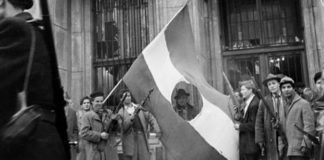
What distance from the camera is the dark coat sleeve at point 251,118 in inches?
281

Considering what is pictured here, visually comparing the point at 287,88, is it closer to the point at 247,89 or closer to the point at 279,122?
the point at 279,122

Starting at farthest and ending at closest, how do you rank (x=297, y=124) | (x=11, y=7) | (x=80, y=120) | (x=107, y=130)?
(x=107, y=130) < (x=80, y=120) < (x=297, y=124) < (x=11, y=7)

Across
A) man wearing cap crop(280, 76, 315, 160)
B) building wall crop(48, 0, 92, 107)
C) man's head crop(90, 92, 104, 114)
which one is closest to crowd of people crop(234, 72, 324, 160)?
man wearing cap crop(280, 76, 315, 160)

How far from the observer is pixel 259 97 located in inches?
280

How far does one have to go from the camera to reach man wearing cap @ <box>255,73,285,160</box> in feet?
22.5

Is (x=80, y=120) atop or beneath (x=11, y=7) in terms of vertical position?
beneath

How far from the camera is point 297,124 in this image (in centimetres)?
644

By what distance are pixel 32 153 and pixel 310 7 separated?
10.4 meters

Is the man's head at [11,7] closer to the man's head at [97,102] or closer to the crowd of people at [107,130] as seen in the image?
the crowd of people at [107,130]

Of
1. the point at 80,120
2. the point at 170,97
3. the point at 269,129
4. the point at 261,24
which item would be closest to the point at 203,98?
the point at 170,97

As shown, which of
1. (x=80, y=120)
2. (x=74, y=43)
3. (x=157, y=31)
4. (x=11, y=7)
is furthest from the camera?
(x=74, y=43)

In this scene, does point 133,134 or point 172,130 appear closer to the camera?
point 172,130

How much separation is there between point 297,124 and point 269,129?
1.88ft

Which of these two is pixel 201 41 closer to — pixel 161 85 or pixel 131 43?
pixel 131 43
